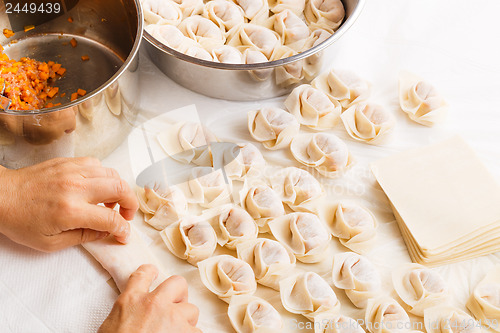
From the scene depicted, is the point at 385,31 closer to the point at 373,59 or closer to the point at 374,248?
the point at 373,59

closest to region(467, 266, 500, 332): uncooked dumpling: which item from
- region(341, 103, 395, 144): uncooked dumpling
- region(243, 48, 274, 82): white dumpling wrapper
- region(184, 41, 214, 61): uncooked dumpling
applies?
region(341, 103, 395, 144): uncooked dumpling

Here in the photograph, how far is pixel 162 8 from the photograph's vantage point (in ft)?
3.91

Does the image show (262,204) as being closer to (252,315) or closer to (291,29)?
(252,315)

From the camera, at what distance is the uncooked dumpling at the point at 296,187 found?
1.00 meters

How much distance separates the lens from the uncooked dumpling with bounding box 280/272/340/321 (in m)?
0.88

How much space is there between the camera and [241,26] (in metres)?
1.20

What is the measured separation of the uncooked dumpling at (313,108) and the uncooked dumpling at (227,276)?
354 millimetres

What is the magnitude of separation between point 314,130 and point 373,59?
0.89ft

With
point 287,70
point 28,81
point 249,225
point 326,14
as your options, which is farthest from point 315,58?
point 28,81

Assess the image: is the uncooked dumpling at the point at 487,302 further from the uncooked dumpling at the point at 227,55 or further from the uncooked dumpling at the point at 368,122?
the uncooked dumpling at the point at 227,55

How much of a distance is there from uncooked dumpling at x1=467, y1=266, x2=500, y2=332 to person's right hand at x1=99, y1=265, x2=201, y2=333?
1.55 feet

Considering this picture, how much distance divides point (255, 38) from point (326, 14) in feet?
0.57

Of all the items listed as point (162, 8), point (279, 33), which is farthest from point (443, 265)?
point (162, 8)

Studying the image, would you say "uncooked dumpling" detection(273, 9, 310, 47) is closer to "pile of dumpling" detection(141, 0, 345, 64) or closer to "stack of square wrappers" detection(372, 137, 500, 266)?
"pile of dumpling" detection(141, 0, 345, 64)
